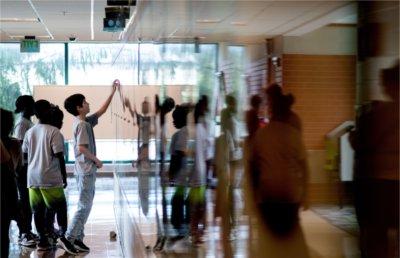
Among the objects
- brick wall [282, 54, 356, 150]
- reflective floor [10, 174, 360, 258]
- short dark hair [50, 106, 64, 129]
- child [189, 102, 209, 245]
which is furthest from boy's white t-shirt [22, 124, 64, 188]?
brick wall [282, 54, 356, 150]

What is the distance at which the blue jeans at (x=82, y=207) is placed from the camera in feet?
20.0

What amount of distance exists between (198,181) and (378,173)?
0.77 meters

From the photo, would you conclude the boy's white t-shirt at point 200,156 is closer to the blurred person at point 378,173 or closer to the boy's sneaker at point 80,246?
the blurred person at point 378,173

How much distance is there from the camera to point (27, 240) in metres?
6.44

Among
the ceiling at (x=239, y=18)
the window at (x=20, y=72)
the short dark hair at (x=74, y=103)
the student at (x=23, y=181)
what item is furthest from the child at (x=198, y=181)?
the window at (x=20, y=72)

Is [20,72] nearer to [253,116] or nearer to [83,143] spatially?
[83,143]

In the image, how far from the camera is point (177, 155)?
2184mm

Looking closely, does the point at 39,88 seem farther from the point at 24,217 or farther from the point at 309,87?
the point at 309,87

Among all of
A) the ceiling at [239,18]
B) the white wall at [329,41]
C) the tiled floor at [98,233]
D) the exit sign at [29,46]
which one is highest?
the exit sign at [29,46]

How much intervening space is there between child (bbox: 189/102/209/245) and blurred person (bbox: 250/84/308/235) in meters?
0.46

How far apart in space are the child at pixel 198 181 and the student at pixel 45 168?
4.21 m

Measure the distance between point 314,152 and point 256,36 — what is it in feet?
0.95

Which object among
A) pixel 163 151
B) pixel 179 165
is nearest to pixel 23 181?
pixel 163 151

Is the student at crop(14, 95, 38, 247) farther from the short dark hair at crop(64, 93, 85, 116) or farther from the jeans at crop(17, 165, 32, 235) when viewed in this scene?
the short dark hair at crop(64, 93, 85, 116)
